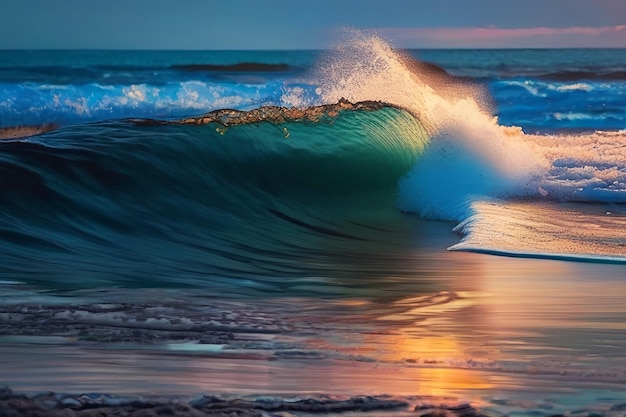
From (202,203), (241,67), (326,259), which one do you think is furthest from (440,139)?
(241,67)

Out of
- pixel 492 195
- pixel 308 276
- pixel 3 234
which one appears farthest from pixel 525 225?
pixel 3 234

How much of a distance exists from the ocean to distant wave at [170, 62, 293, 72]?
38.7m

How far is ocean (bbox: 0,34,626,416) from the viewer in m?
3.88

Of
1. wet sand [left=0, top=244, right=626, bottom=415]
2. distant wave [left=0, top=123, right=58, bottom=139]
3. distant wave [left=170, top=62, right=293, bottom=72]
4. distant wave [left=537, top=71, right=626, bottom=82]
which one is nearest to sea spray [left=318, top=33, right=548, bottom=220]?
wet sand [left=0, top=244, right=626, bottom=415]

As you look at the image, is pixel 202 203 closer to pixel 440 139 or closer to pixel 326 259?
pixel 326 259

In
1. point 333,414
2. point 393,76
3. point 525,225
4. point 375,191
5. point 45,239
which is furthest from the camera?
point 393,76

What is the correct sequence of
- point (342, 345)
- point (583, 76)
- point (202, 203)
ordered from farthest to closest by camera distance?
point (583, 76), point (202, 203), point (342, 345)

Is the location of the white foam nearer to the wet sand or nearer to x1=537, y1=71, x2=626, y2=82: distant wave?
the wet sand

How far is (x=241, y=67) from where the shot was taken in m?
56.4

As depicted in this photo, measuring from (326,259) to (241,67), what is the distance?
1961 inches

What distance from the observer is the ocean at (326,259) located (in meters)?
3.88

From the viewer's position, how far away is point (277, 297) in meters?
5.76

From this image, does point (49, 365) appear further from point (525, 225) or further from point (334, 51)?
point (334, 51)

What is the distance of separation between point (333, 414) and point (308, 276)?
318cm
